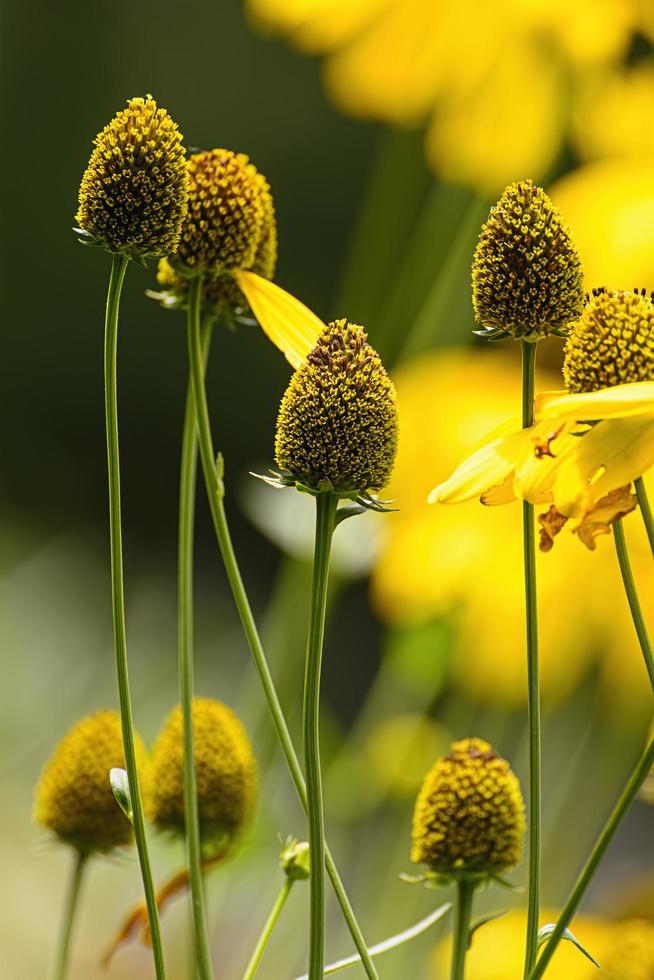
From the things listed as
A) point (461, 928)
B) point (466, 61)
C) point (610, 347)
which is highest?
point (466, 61)

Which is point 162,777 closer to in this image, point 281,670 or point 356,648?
point 281,670

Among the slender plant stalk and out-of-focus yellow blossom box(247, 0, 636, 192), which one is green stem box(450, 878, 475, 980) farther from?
out-of-focus yellow blossom box(247, 0, 636, 192)

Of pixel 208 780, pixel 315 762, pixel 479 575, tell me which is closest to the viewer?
pixel 315 762

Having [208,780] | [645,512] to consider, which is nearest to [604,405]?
[645,512]

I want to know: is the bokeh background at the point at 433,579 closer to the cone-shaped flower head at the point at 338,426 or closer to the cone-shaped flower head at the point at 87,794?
the cone-shaped flower head at the point at 87,794

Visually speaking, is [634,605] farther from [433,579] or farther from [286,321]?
[433,579]

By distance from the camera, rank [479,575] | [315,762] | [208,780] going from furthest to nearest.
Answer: [479,575]
[208,780]
[315,762]
